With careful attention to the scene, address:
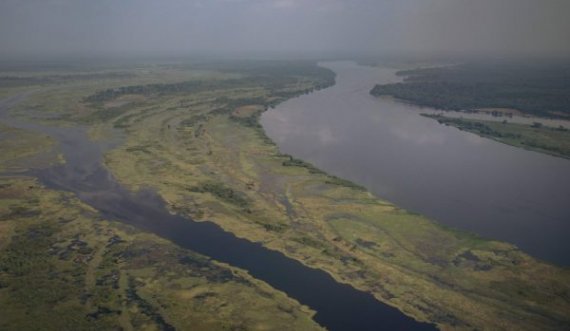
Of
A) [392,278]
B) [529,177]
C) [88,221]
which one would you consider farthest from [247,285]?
[529,177]

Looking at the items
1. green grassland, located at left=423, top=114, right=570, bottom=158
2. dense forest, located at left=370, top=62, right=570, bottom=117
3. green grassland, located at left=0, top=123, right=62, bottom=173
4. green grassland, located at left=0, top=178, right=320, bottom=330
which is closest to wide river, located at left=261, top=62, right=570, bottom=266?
green grassland, located at left=423, top=114, right=570, bottom=158

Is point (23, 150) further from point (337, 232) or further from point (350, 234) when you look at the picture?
point (350, 234)

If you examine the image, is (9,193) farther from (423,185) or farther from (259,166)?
(423,185)

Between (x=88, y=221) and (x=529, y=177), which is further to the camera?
(x=529, y=177)

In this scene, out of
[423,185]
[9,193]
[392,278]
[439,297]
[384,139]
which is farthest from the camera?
[384,139]

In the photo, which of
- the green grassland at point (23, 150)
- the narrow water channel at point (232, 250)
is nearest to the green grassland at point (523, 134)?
the narrow water channel at point (232, 250)

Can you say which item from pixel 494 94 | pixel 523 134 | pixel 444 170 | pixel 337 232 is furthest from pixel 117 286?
pixel 494 94
